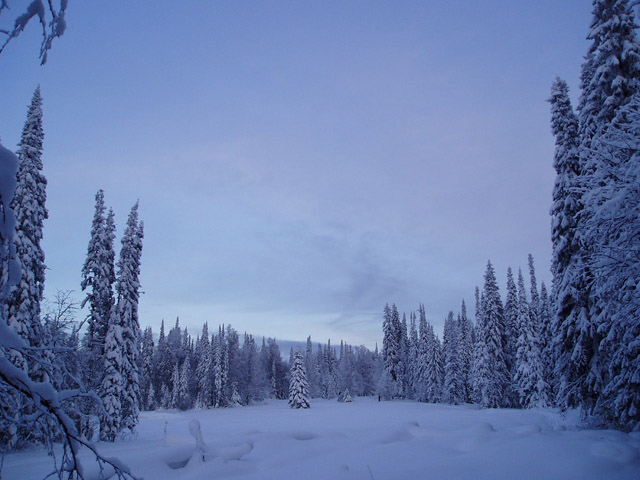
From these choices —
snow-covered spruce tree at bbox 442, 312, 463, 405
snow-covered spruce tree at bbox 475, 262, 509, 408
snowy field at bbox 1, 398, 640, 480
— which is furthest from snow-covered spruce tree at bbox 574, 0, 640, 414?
snow-covered spruce tree at bbox 442, 312, 463, 405

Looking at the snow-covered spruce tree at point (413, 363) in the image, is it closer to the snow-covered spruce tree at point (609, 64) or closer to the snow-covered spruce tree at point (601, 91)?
the snow-covered spruce tree at point (601, 91)

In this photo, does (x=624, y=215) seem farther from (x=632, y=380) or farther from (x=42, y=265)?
(x=42, y=265)

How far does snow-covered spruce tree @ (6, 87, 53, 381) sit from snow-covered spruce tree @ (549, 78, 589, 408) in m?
25.1

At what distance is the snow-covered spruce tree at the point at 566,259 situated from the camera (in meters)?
16.6

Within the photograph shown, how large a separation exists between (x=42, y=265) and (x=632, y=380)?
91.2 feet

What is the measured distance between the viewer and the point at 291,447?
502 inches

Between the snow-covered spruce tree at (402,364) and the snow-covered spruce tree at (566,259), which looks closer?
the snow-covered spruce tree at (566,259)

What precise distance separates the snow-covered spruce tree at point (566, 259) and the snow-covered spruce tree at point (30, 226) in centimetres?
2514

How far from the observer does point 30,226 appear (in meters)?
20.8

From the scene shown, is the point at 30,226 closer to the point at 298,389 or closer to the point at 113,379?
the point at 113,379

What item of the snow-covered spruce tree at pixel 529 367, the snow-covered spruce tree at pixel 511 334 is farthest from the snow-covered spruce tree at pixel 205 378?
the snow-covered spruce tree at pixel 529 367

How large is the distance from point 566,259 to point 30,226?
28.2 metres

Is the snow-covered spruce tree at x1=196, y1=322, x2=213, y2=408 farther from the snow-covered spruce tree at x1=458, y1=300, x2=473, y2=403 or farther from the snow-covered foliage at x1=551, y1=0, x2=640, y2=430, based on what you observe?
the snow-covered foliage at x1=551, y1=0, x2=640, y2=430

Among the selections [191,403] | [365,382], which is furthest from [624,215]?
[365,382]
